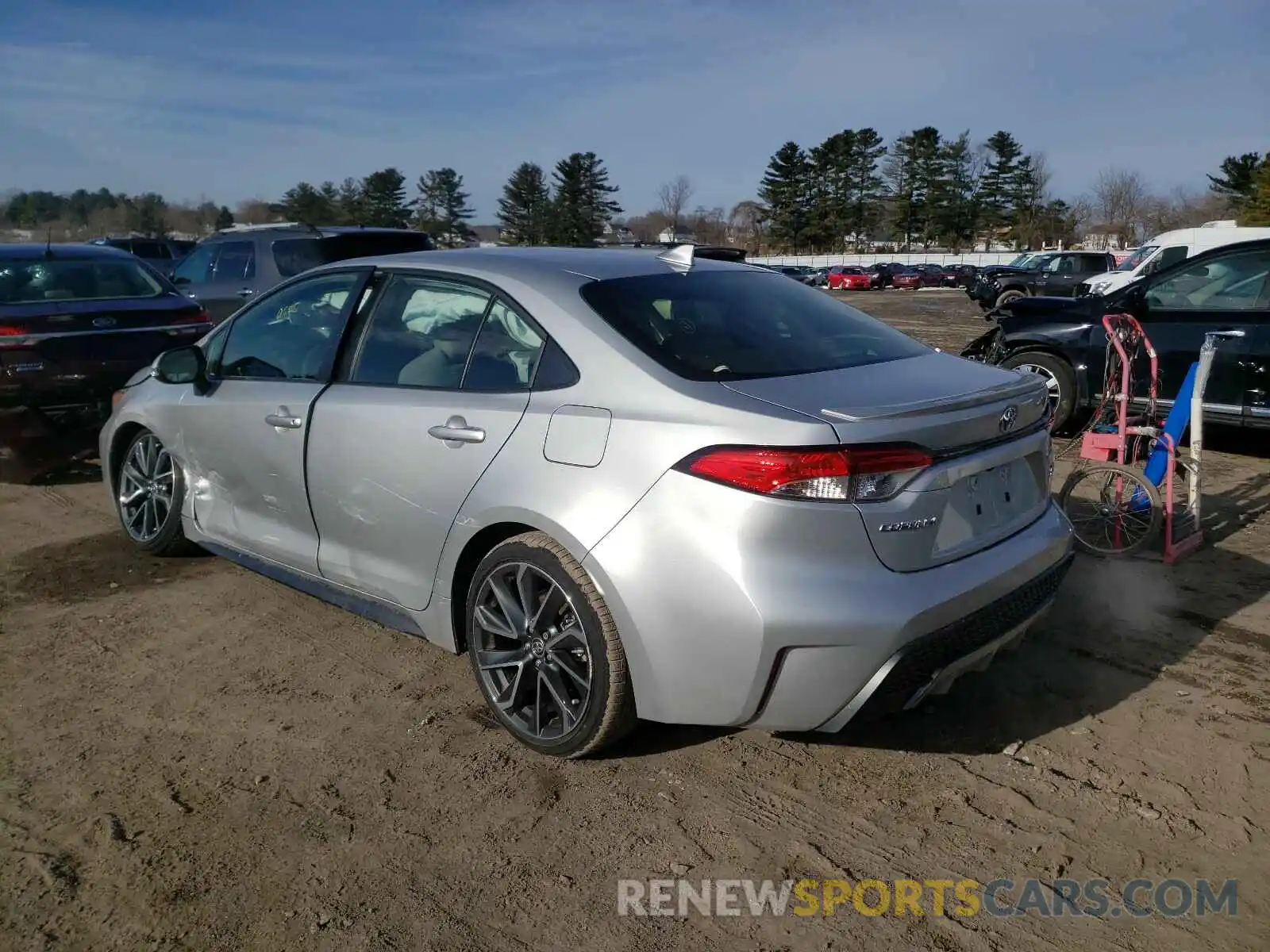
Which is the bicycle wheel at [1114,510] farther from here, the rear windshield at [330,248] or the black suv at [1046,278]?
the black suv at [1046,278]

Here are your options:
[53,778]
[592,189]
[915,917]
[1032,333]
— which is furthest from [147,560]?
[592,189]

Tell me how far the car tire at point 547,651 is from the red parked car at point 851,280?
162 feet

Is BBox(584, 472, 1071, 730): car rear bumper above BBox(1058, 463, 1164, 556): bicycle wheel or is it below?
above

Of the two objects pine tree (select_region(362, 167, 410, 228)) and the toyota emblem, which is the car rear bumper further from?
pine tree (select_region(362, 167, 410, 228))

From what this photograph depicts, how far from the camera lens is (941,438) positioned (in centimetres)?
285

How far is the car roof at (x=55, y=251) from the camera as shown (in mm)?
7789


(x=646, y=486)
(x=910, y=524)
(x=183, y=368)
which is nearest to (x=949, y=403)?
(x=910, y=524)

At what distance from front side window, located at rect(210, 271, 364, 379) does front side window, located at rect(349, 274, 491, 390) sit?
0.21 m

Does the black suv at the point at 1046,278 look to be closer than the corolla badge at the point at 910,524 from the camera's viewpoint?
No

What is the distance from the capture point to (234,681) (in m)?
3.86

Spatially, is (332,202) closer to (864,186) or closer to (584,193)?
(584,193)

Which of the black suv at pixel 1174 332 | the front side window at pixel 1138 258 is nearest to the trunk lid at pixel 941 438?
the black suv at pixel 1174 332

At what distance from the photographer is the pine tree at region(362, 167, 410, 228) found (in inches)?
2584

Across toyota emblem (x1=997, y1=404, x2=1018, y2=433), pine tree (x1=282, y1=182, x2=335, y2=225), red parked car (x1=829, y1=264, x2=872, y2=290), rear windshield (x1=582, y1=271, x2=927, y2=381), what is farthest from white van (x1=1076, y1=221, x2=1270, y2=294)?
pine tree (x1=282, y1=182, x2=335, y2=225)
